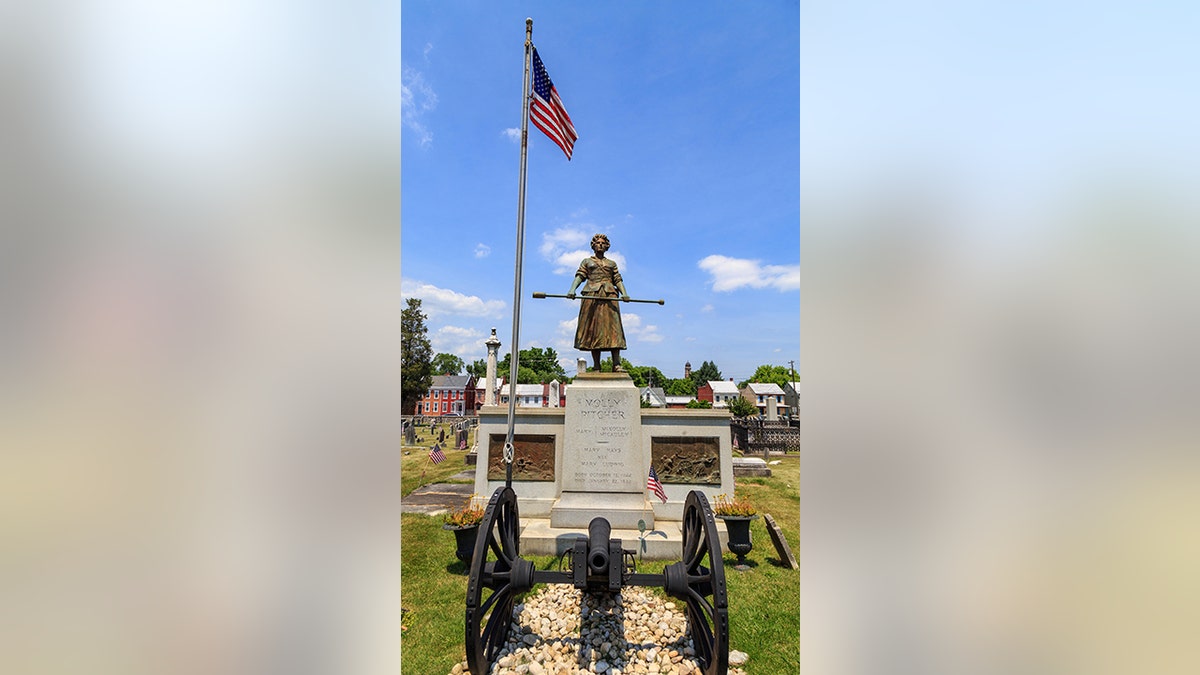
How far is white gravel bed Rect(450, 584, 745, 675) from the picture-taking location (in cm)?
352

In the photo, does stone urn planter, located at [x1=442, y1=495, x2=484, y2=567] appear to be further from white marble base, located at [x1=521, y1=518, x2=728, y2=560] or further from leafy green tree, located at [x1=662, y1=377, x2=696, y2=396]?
leafy green tree, located at [x1=662, y1=377, x2=696, y2=396]

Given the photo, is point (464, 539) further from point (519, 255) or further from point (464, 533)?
point (519, 255)

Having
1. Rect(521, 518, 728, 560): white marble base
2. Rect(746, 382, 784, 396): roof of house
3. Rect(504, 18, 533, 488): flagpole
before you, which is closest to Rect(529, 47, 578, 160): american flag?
Rect(504, 18, 533, 488): flagpole

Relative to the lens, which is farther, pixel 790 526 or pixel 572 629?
pixel 790 526

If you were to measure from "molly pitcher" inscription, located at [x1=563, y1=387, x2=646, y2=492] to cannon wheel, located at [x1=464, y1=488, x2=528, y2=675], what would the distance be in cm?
248

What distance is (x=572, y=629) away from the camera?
404 centimetres

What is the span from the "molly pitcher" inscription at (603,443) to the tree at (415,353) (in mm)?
17373

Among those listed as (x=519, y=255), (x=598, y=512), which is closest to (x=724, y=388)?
(x=598, y=512)

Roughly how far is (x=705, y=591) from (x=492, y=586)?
5.70ft

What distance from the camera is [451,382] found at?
157ft
